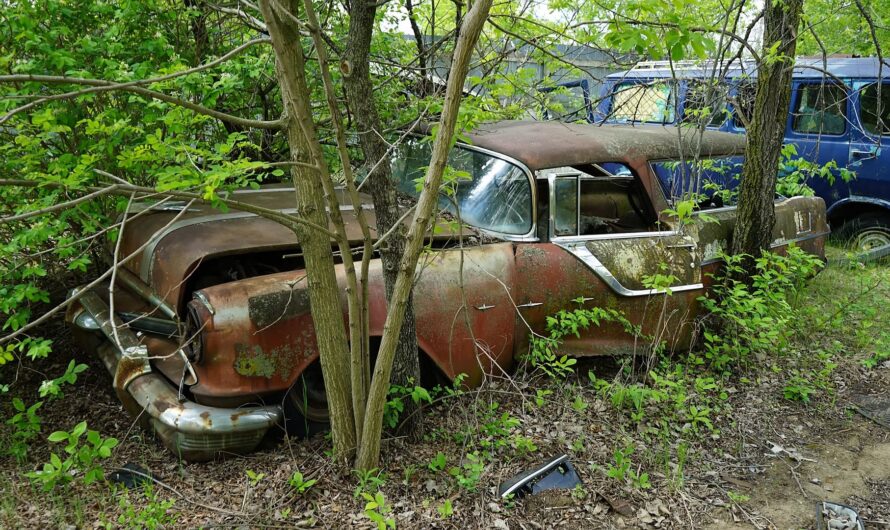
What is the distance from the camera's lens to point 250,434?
10.3 feet

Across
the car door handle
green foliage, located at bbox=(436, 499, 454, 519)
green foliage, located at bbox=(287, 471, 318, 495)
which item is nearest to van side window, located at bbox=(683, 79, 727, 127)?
the car door handle

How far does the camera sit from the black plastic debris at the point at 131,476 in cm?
304

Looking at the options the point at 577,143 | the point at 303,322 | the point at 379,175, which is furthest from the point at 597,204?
the point at 303,322

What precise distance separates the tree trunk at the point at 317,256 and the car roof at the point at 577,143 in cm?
138

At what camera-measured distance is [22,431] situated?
11.0 ft

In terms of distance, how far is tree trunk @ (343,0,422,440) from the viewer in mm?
3070

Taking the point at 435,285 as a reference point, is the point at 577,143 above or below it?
above

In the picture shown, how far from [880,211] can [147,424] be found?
7593mm

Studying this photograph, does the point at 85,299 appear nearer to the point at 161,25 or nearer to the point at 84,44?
the point at 84,44

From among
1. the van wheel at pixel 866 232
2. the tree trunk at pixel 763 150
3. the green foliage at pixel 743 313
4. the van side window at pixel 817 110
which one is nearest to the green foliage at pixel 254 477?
the green foliage at pixel 743 313

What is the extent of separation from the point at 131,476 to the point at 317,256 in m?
1.34

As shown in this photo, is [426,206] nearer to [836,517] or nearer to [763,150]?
[836,517]

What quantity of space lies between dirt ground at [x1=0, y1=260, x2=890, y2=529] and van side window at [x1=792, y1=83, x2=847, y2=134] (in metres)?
4.45

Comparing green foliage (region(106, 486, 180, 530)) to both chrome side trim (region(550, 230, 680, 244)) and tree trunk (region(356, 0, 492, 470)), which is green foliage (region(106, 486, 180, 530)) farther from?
chrome side trim (region(550, 230, 680, 244))
